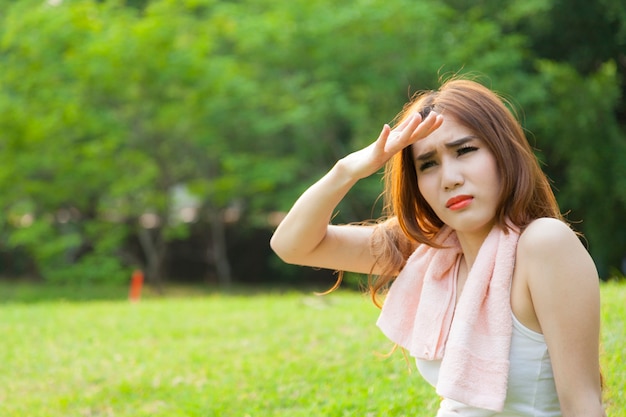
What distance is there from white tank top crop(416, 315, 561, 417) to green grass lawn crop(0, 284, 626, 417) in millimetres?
1238

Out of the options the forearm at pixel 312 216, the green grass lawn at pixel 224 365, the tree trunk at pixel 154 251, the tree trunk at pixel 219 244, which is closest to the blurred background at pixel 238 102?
the tree trunk at pixel 154 251

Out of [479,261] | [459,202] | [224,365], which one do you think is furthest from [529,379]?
[224,365]

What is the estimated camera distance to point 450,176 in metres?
1.90

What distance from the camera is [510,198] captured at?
189 centimetres

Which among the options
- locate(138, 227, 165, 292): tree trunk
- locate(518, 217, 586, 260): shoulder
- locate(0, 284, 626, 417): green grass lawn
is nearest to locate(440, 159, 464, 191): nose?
locate(518, 217, 586, 260): shoulder

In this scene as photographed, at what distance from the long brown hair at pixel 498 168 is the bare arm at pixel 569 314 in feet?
0.48

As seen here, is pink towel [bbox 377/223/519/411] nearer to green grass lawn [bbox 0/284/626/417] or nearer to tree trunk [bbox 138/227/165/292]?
green grass lawn [bbox 0/284/626/417]

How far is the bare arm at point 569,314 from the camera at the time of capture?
5.67 ft

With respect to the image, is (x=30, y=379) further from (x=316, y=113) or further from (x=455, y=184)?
(x=316, y=113)

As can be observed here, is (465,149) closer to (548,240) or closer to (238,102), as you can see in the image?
(548,240)

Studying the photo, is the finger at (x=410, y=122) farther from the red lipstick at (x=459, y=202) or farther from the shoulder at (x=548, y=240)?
the shoulder at (x=548, y=240)

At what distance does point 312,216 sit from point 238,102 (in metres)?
13.2

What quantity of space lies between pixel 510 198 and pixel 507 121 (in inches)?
7.9

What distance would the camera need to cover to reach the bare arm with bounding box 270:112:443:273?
1889 millimetres
